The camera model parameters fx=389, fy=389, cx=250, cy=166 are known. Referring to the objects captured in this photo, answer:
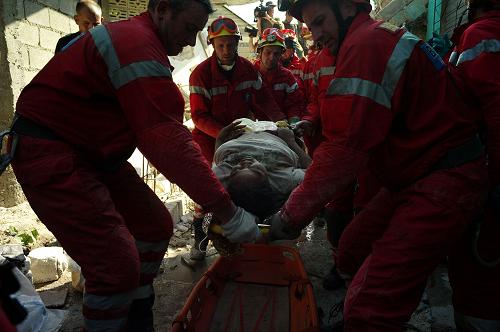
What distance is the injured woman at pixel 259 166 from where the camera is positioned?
2.72 m

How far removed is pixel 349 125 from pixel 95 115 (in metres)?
1.16

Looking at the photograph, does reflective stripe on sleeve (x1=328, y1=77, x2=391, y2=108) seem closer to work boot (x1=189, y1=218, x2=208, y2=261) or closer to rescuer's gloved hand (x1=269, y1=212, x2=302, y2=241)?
rescuer's gloved hand (x1=269, y1=212, x2=302, y2=241)

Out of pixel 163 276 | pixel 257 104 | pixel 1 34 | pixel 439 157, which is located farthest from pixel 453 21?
pixel 1 34

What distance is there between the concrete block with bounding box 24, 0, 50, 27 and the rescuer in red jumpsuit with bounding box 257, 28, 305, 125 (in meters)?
2.49

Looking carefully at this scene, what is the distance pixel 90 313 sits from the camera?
1.84 m

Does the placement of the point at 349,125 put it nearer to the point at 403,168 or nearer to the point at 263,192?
the point at 403,168

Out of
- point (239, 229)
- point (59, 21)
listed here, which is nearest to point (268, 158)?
point (239, 229)

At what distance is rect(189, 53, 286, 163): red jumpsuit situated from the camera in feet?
13.0

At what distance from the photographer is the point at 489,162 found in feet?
6.17

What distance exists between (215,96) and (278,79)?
3.69 feet

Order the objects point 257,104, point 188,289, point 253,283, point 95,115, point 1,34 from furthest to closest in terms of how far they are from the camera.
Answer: point 257,104 < point 1,34 < point 188,289 < point 253,283 < point 95,115

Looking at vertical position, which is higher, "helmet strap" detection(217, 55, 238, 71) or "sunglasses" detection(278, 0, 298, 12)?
"sunglasses" detection(278, 0, 298, 12)

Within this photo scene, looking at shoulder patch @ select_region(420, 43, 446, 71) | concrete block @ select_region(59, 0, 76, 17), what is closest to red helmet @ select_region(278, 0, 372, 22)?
shoulder patch @ select_region(420, 43, 446, 71)

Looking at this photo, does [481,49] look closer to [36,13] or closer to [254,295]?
[254,295]
